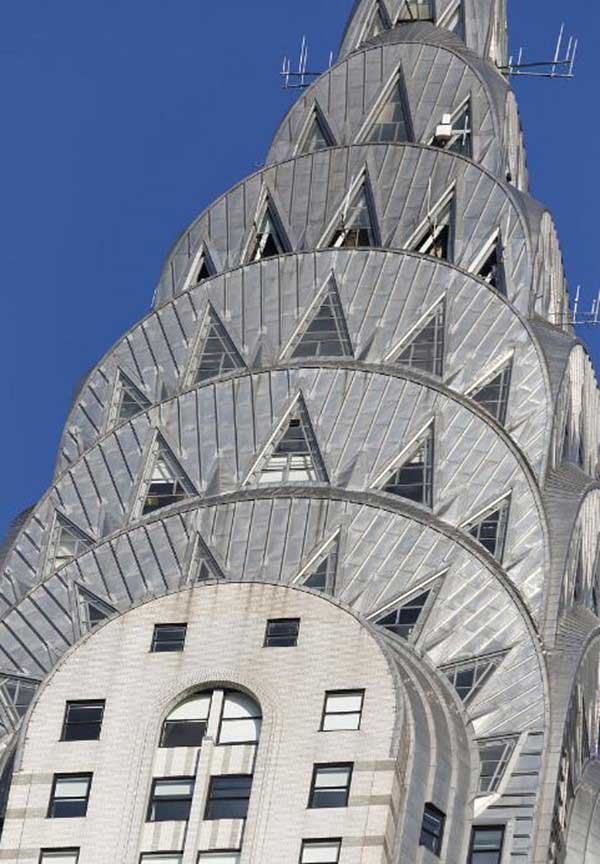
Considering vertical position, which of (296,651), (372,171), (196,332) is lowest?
(296,651)

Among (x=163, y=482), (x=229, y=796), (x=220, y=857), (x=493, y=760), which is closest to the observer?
(x=220, y=857)

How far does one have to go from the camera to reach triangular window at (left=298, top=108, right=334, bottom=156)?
15338 cm

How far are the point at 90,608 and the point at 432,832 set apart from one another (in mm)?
19152

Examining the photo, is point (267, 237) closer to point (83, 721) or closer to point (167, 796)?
point (83, 721)

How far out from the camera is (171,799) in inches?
Result: 4144

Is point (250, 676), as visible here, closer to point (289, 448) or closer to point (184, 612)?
point (184, 612)

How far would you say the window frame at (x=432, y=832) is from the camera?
107 meters

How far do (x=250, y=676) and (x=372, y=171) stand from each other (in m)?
43.1

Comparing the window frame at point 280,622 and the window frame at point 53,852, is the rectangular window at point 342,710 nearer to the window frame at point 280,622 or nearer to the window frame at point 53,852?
the window frame at point 280,622

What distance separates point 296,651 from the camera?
356ft

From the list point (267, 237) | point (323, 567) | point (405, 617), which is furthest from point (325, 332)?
point (405, 617)

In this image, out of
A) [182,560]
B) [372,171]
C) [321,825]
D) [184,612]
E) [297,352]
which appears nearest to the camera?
[321,825]

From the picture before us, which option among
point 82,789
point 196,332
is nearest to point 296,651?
point 82,789

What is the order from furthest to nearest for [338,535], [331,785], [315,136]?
[315,136] < [338,535] < [331,785]
